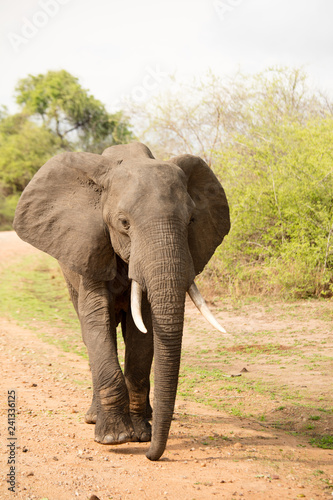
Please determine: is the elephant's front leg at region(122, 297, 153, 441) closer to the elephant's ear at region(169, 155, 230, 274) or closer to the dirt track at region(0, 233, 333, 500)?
the dirt track at region(0, 233, 333, 500)

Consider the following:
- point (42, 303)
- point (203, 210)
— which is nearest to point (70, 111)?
point (42, 303)

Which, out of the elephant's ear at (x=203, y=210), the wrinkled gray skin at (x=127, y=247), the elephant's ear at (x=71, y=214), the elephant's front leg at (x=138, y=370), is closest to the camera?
the wrinkled gray skin at (x=127, y=247)

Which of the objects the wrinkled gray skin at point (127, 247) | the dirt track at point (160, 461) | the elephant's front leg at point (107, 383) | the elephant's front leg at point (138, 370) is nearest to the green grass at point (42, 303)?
the dirt track at point (160, 461)

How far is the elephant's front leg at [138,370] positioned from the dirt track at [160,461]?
0.28m

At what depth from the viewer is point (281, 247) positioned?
13.3 m

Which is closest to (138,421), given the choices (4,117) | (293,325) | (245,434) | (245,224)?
(245,434)

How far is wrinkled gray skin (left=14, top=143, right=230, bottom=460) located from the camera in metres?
4.50

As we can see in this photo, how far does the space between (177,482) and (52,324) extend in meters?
7.59

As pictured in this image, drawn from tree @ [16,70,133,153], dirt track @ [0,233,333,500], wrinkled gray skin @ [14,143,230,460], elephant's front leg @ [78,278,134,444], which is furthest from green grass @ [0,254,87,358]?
tree @ [16,70,133,153]

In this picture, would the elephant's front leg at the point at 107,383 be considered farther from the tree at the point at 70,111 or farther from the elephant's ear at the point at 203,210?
the tree at the point at 70,111

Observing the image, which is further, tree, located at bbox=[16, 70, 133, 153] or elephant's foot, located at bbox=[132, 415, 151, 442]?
tree, located at bbox=[16, 70, 133, 153]

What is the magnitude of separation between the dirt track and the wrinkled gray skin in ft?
0.81

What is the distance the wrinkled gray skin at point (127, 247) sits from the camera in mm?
4504

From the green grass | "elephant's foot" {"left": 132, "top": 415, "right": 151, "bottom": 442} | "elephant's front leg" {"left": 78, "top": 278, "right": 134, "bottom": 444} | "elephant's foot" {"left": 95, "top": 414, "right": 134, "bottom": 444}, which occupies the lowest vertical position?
the green grass
